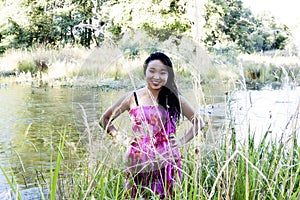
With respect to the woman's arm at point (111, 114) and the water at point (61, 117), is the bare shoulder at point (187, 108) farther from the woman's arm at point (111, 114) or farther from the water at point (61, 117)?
the woman's arm at point (111, 114)

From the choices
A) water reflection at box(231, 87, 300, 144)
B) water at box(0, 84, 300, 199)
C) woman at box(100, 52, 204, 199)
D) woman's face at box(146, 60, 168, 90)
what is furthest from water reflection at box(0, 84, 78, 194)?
water reflection at box(231, 87, 300, 144)

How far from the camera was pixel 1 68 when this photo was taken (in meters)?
15.0

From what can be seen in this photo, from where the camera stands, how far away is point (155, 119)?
2.10 m

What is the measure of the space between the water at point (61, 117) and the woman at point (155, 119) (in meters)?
0.09

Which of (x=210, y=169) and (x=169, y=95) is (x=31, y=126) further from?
(x=210, y=169)

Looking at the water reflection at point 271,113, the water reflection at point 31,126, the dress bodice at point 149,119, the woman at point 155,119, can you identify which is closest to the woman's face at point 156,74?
the woman at point 155,119

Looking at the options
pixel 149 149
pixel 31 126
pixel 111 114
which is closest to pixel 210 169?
pixel 149 149

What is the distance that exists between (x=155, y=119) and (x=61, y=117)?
452 centimetres

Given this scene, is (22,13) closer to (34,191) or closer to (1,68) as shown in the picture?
(1,68)

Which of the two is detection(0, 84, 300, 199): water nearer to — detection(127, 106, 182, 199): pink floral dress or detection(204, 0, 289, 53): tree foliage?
detection(127, 106, 182, 199): pink floral dress

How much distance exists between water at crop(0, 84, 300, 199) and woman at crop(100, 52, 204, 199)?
9 centimetres

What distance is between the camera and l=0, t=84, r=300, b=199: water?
6.66 ft

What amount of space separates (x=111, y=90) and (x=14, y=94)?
806cm

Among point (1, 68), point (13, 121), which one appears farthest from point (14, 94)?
point (1, 68)
